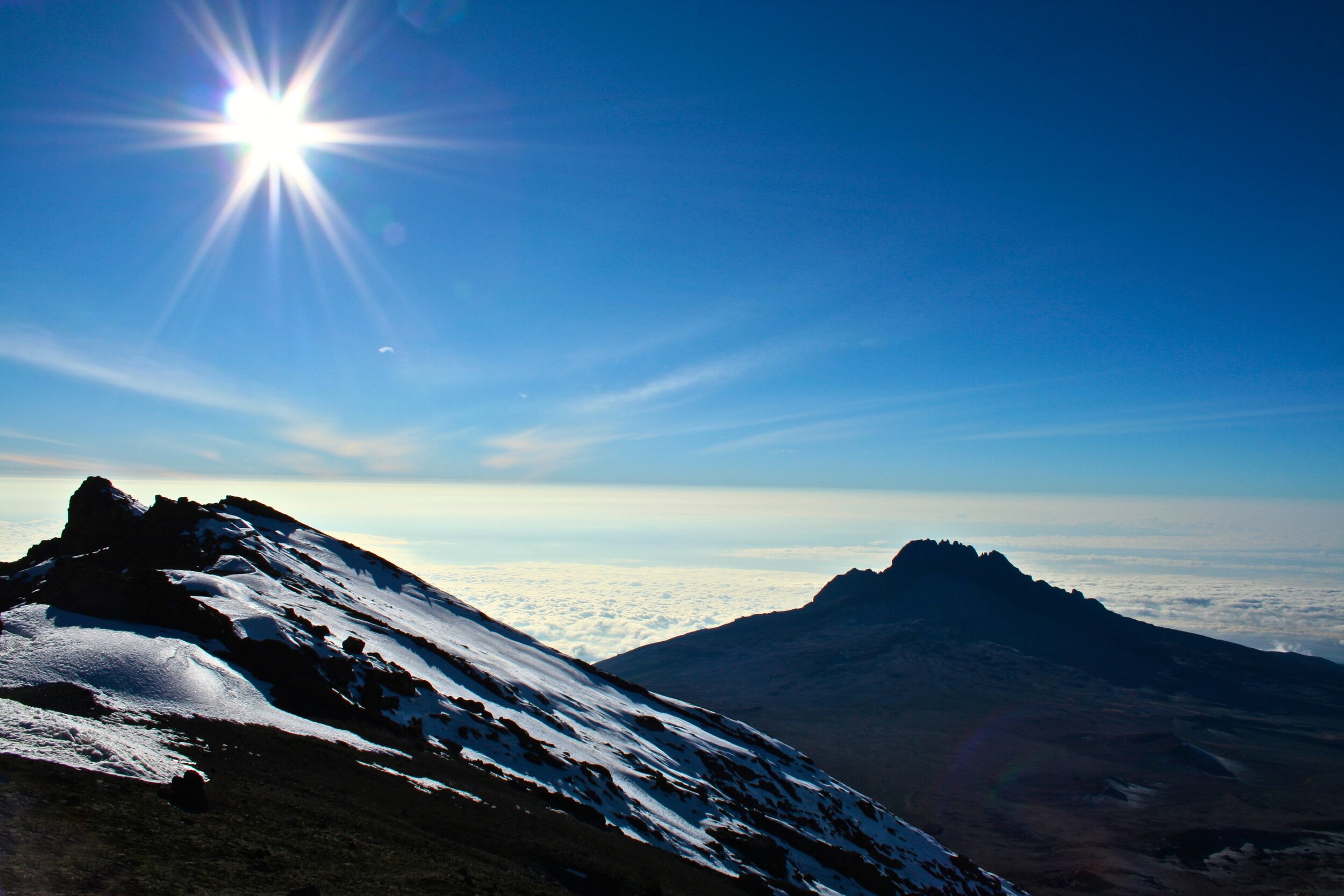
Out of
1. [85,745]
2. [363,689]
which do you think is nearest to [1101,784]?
[363,689]

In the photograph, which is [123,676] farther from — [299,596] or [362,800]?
[299,596]

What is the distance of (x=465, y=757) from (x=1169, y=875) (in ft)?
391

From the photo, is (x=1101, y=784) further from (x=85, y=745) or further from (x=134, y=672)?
(x=85, y=745)

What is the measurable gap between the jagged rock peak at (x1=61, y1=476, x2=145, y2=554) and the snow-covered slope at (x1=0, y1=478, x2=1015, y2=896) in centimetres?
13

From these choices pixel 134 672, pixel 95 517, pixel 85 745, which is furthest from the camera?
pixel 95 517

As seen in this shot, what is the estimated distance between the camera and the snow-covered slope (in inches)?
778

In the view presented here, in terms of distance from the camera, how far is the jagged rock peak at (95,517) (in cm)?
4012

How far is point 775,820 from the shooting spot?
1651 inches

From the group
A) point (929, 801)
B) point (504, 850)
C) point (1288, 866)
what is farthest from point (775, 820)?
point (1288, 866)

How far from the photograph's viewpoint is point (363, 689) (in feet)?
95.4

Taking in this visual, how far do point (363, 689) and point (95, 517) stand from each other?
26.6 metres

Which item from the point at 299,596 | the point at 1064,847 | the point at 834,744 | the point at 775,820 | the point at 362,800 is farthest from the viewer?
the point at 834,744

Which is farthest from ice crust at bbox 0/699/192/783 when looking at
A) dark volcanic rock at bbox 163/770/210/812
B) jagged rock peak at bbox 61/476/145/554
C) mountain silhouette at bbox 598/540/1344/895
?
mountain silhouette at bbox 598/540/1344/895

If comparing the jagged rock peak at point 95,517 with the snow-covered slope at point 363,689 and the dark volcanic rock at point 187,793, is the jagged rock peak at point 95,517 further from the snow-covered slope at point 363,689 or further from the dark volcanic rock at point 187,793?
the dark volcanic rock at point 187,793
